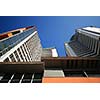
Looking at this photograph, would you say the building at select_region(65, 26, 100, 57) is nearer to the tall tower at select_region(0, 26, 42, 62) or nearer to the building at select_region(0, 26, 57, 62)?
the building at select_region(0, 26, 57, 62)

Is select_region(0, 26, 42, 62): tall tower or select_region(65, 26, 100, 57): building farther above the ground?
select_region(0, 26, 42, 62): tall tower

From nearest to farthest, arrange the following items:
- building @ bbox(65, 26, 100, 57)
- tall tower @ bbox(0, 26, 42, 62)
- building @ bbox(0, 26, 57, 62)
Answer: tall tower @ bbox(0, 26, 42, 62) < building @ bbox(0, 26, 57, 62) < building @ bbox(65, 26, 100, 57)

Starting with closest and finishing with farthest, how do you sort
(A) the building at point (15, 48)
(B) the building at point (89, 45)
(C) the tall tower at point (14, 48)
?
(C) the tall tower at point (14, 48) < (A) the building at point (15, 48) < (B) the building at point (89, 45)

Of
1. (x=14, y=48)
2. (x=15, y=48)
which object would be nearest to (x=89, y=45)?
(x=15, y=48)

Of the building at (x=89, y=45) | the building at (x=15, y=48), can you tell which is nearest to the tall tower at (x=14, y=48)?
the building at (x=15, y=48)

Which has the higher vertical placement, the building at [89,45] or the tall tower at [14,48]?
the tall tower at [14,48]

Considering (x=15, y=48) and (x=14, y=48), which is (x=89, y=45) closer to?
(x=15, y=48)

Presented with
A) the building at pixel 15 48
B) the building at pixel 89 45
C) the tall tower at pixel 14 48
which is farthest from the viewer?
the building at pixel 89 45

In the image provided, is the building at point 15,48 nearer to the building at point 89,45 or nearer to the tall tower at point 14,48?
the tall tower at point 14,48

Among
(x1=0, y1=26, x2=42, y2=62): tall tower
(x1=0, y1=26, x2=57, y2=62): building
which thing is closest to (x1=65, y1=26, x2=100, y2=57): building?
(x1=0, y1=26, x2=57, y2=62): building

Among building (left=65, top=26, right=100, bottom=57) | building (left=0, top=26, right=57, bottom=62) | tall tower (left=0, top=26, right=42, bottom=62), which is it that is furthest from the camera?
building (left=65, top=26, right=100, bottom=57)
